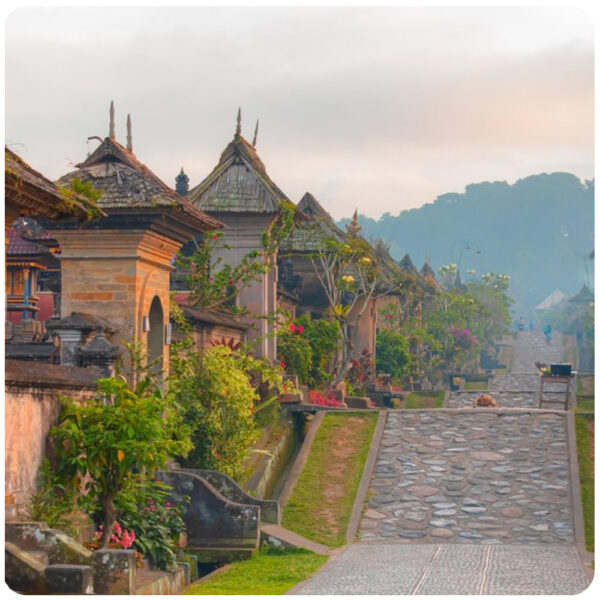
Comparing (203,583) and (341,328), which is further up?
(341,328)

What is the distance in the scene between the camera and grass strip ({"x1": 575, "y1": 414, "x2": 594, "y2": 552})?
1967cm

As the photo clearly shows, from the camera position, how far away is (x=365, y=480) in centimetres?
2236

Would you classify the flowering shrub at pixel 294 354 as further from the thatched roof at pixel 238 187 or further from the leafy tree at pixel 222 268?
the thatched roof at pixel 238 187

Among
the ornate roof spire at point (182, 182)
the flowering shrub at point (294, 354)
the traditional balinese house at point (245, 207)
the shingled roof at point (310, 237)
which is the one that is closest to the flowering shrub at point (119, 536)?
the traditional balinese house at point (245, 207)

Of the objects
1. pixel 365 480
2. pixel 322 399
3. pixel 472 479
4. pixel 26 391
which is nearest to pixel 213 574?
pixel 26 391

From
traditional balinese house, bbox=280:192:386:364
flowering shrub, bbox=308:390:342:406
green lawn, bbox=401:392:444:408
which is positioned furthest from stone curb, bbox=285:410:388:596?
green lawn, bbox=401:392:444:408

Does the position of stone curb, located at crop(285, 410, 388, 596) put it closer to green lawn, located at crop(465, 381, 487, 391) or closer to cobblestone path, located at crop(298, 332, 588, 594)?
cobblestone path, located at crop(298, 332, 588, 594)

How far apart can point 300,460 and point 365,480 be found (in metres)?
1.43

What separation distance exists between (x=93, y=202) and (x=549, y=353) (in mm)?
81736

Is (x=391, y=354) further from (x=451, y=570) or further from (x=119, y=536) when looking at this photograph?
(x=119, y=536)

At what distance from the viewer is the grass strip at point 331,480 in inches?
779

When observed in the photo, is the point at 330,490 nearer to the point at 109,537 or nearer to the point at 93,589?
the point at 109,537

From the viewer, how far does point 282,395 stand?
2562cm

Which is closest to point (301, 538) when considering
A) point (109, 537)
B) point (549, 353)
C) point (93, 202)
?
point (109, 537)
